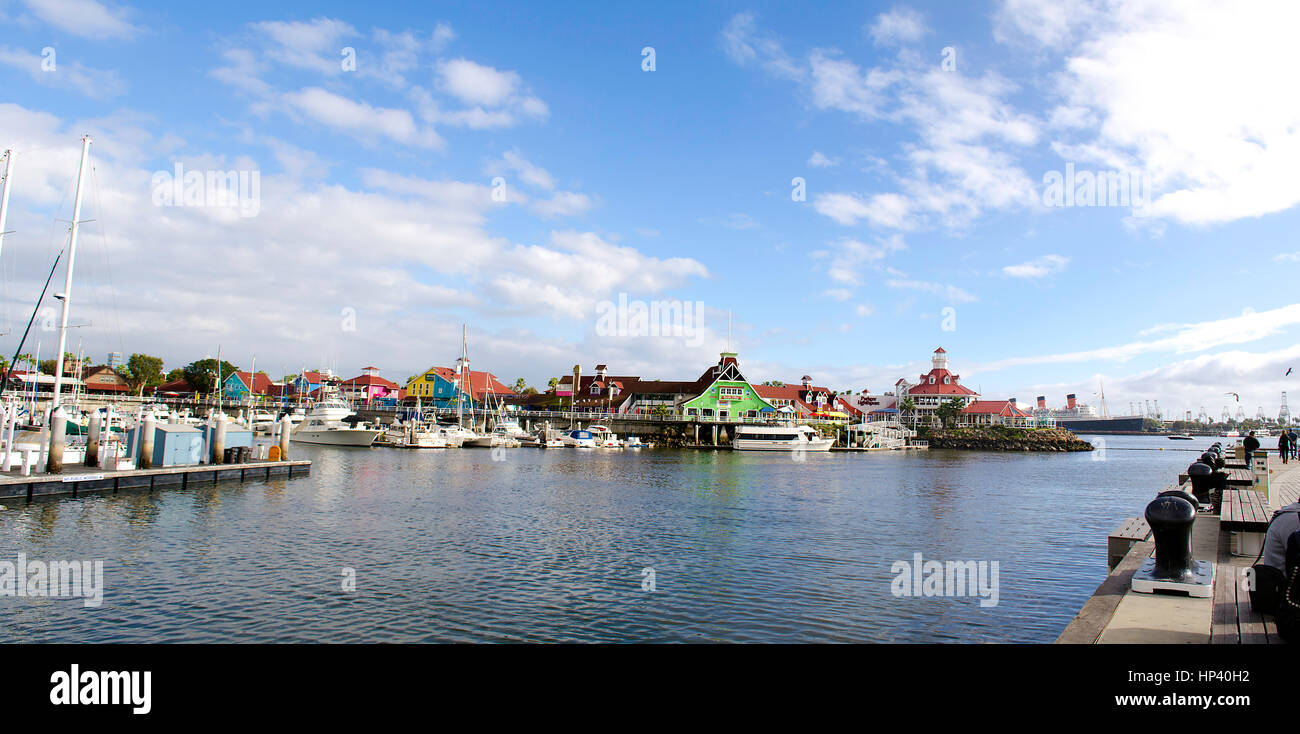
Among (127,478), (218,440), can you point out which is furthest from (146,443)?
(218,440)

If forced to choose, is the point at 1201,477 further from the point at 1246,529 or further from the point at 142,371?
the point at 142,371

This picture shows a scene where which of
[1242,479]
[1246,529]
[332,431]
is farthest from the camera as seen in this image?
[332,431]

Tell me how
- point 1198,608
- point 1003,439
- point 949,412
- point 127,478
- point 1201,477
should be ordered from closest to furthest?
point 1198,608 < point 1201,477 < point 127,478 < point 1003,439 < point 949,412

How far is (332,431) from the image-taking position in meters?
84.5

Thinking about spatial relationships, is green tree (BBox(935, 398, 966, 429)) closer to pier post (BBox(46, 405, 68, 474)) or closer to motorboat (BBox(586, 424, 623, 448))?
motorboat (BBox(586, 424, 623, 448))

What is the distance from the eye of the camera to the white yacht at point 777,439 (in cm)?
9981

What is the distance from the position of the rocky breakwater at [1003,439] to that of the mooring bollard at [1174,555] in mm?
124305

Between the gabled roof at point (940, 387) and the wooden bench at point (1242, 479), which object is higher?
the gabled roof at point (940, 387)

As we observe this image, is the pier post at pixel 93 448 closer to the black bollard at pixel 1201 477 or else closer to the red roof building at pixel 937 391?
the black bollard at pixel 1201 477

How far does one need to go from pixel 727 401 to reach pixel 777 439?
12.2 m

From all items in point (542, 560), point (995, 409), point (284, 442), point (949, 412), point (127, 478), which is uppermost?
point (995, 409)

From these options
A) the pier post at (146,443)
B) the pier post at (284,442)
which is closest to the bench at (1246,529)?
the pier post at (146,443)

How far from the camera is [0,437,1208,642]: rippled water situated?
1449 cm
